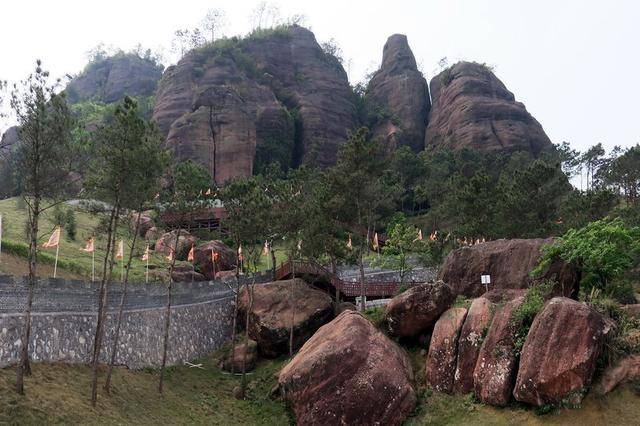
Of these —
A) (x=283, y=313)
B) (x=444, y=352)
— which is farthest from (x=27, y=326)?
(x=444, y=352)

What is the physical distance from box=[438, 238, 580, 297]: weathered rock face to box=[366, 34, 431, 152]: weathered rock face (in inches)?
2273

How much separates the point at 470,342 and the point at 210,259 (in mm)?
26704

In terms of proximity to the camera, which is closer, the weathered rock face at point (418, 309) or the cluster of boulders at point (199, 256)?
the weathered rock face at point (418, 309)

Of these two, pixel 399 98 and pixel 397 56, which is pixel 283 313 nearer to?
pixel 399 98

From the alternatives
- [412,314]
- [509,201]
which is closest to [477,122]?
[509,201]

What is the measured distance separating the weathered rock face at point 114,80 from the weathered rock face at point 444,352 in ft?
341

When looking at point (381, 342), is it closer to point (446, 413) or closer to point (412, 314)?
point (412, 314)

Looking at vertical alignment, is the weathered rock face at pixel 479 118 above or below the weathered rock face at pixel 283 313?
above

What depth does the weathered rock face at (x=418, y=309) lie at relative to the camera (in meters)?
24.1

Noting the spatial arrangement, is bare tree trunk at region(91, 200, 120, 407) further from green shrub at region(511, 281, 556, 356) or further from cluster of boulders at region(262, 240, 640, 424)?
green shrub at region(511, 281, 556, 356)

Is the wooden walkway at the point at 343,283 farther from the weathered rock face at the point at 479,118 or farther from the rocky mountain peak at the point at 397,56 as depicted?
the rocky mountain peak at the point at 397,56

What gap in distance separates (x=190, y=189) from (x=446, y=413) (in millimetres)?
14470

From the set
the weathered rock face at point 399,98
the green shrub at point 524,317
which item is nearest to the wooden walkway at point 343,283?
the green shrub at point 524,317

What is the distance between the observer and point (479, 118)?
270ft
